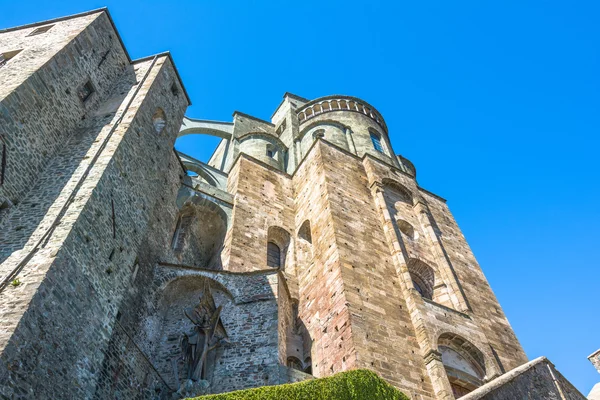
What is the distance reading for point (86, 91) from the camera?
53.3ft

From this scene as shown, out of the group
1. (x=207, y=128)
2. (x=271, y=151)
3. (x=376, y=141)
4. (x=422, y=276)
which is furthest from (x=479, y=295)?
(x=207, y=128)

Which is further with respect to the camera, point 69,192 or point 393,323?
point 393,323

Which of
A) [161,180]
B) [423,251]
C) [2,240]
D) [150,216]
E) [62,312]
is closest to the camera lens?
[62,312]

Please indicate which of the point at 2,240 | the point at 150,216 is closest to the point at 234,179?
the point at 150,216

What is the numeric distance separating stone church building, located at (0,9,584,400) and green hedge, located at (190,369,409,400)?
1.60m

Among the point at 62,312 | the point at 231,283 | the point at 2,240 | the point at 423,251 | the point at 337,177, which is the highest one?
the point at 337,177

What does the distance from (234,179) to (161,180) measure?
204 inches

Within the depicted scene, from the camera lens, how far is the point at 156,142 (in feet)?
54.1

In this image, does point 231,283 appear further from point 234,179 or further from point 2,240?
point 234,179

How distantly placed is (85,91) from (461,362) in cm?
1417

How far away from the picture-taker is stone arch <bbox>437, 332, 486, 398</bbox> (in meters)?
14.3

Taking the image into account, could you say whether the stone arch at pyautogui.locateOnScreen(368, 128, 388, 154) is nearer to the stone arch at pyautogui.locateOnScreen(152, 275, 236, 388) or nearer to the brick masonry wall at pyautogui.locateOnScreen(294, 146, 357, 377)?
the brick masonry wall at pyautogui.locateOnScreen(294, 146, 357, 377)

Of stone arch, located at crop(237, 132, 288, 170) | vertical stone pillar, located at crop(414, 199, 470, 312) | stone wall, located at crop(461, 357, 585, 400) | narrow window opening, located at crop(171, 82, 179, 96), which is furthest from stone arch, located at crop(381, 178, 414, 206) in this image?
stone wall, located at crop(461, 357, 585, 400)

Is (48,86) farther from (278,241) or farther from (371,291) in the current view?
(371,291)
